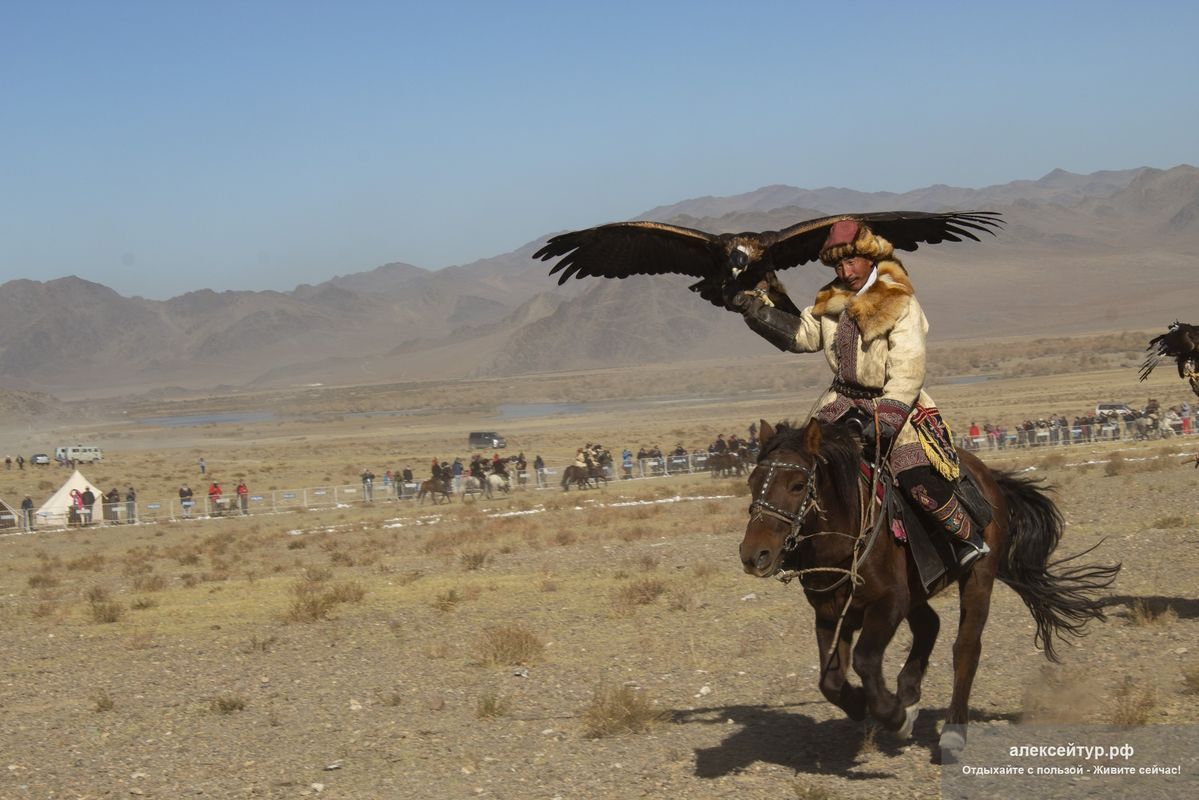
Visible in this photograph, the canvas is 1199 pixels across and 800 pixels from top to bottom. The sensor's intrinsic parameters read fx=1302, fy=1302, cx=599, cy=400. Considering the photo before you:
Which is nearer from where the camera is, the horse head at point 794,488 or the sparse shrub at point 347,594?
the horse head at point 794,488

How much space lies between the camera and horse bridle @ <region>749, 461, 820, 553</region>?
6621 millimetres

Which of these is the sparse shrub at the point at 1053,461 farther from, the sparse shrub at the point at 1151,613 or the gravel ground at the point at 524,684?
the sparse shrub at the point at 1151,613

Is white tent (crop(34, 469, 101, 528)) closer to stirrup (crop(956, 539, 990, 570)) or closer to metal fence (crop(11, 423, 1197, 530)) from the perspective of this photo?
metal fence (crop(11, 423, 1197, 530))

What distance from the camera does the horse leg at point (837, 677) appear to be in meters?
7.06

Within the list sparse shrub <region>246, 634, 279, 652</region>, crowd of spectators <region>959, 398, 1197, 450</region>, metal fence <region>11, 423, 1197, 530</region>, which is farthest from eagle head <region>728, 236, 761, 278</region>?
crowd of spectators <region>959, 398, 1197, 450</region>

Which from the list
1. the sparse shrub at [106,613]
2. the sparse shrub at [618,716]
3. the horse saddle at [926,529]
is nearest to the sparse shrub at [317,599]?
the sparse shrub at [106,613]

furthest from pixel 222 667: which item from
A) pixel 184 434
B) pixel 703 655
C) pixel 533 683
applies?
pixel 184 434

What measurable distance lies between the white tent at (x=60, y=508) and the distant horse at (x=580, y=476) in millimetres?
14752

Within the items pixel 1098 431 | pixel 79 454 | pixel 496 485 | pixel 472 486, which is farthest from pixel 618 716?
pixel 79 454

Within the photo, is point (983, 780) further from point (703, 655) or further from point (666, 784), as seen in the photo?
point (703, 655)

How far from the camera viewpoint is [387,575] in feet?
63.7

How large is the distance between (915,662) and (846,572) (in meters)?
0.94

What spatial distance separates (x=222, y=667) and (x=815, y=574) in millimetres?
6964

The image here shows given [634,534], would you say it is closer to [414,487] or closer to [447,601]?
[447,601]
